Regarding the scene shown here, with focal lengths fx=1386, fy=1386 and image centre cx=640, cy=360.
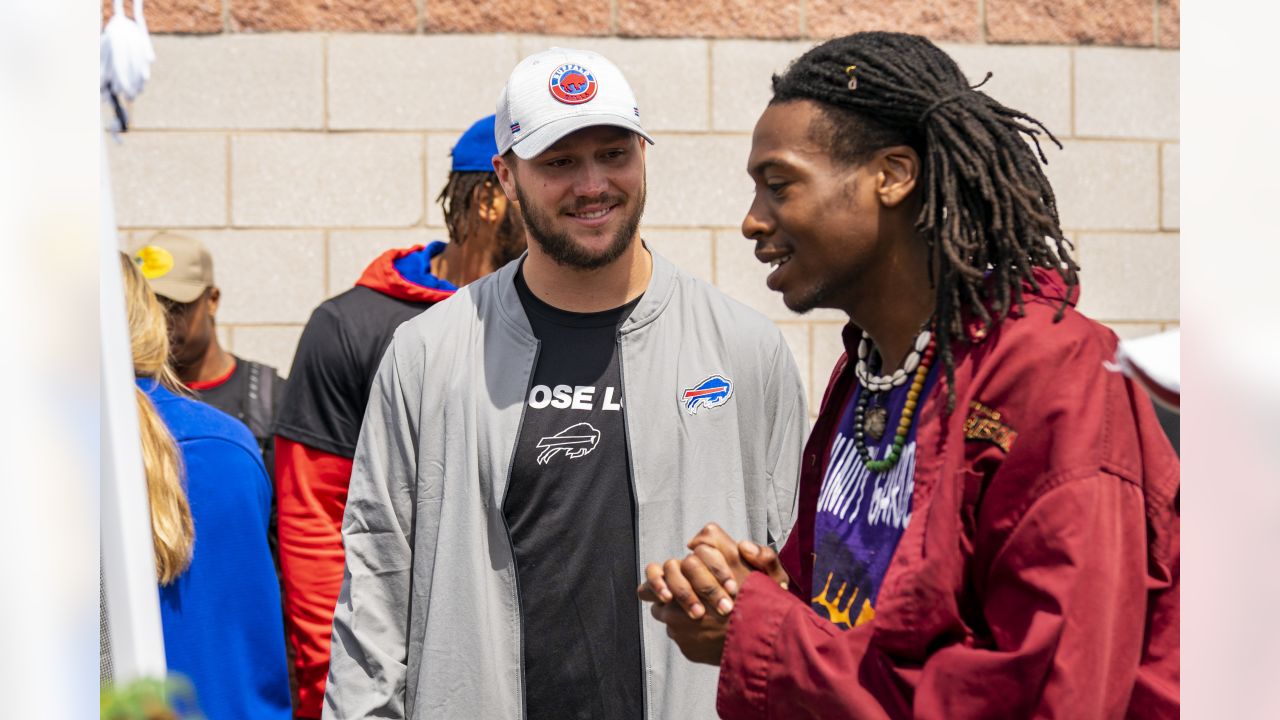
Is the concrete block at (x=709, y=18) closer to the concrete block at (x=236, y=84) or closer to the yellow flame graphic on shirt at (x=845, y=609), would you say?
the concrete block at (x=236, y=84)

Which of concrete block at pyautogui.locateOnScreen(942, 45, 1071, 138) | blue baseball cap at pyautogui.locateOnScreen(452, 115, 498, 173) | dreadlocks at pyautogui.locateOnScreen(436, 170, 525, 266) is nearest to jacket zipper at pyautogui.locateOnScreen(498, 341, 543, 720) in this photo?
dreadlocks at pyautogui.locateOnScreen(436, 170, 525, 266)

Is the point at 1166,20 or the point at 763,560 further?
the point at 1166,20

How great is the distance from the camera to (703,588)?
6.44 ft

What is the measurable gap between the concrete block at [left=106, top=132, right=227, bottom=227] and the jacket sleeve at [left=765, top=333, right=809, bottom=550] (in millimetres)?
3352

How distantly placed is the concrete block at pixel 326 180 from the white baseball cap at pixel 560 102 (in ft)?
8.62

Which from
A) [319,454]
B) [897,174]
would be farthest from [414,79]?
[897,174]

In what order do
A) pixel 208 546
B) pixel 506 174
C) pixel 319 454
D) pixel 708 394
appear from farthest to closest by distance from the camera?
pixel 319 454
pixel 506 174
pixel 208 546
pixel 708 394

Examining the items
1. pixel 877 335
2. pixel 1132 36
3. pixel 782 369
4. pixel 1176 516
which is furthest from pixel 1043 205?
pixel 1132 36

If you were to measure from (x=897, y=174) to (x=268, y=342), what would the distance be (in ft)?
13.9

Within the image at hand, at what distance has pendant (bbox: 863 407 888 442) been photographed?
6.60 feet

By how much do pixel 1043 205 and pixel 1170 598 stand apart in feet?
1.92

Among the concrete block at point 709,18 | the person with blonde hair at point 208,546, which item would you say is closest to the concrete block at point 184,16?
the concrete block at point 709,18

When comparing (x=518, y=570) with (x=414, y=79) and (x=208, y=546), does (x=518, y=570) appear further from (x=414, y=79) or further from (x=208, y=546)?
(x=414, y=79)
